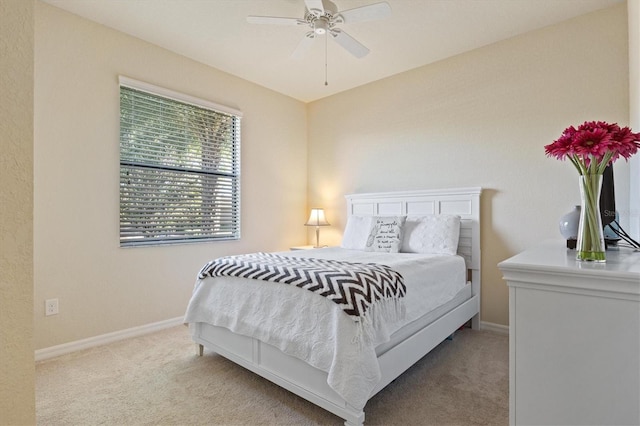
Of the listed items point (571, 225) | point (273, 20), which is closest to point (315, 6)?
point (273, 20)

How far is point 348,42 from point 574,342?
2.37 meters

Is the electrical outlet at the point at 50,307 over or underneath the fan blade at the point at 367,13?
underneath

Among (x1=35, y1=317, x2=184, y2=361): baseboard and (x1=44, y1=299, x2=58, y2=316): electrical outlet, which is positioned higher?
(x1=44, y1=299, x2=58, y2=316): electrical outlet

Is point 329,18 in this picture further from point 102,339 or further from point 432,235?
point 102,339

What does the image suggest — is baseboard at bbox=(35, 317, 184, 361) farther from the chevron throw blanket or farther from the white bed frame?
the chevron throw blanket

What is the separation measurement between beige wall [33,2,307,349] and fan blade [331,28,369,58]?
68.6 inches

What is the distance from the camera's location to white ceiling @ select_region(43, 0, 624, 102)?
2.55 metres

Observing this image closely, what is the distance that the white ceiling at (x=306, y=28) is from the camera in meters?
2.55

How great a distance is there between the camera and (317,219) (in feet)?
14.0

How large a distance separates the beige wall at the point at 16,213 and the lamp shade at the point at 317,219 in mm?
3462

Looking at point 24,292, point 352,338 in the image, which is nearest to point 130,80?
point 24,292

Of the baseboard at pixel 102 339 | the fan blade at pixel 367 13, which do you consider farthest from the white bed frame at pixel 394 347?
the fan blade at pixel 367 13

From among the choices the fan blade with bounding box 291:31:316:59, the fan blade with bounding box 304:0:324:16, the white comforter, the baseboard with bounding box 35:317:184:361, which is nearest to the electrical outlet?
the baseboard with bounding box 35:317:184:361

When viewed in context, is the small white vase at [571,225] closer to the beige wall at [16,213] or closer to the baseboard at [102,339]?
the beige wall at [16,213]
